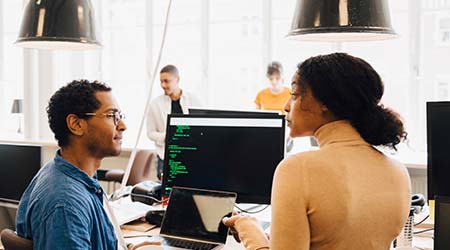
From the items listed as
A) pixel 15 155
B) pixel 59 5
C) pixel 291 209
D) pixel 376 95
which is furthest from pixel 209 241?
pixel 15 155

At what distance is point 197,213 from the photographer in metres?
1.80

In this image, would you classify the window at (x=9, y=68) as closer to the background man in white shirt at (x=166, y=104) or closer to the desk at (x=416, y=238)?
the background man in white shirt at (x=166, y=104)

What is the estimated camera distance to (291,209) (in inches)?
43.9

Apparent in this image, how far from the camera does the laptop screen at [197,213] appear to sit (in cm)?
176

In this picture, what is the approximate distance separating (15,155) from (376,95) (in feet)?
6.35

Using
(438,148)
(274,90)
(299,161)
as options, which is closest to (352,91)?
(299,161)

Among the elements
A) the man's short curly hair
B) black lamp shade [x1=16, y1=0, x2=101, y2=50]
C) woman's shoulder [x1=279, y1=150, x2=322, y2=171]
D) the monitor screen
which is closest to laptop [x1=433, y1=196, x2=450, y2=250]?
woman's shoulder [x1=279, y1=150, x2=322, y2=171]

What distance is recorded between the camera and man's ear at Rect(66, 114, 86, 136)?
1550mm

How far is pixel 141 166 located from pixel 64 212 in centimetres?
320

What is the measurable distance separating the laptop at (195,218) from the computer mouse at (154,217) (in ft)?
0.60

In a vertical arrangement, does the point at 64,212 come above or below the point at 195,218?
above

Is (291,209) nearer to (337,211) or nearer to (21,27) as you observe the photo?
(337,211)

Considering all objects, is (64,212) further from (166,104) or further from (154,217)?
(166,104)

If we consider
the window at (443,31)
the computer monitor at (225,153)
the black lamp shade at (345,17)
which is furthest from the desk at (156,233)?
the window at (443,31)
